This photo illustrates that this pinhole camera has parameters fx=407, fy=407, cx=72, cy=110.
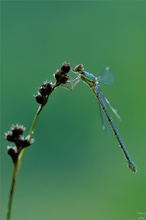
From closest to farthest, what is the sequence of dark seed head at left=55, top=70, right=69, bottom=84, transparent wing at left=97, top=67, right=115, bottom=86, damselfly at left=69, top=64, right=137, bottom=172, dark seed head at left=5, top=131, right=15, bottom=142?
dark seed head at left=5, top=131, right=15, bottom=142
dark seed head at left=55, top=70, right=69, bottom=84
damselfly at left=69, top=64, right=137, bottom=172
transparent wing at left=97, top=67, right=115, bottom=86

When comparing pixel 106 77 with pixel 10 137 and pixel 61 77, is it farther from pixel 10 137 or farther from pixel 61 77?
pixel 10 137

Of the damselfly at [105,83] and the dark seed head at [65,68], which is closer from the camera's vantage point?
the dark seed head at [65,68]

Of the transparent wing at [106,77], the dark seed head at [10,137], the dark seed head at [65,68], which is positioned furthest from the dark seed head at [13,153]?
the transparent wing at [106,77]

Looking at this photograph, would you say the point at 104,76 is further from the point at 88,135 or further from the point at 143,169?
the point at 88,135

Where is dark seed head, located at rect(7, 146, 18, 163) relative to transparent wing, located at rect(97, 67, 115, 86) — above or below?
below

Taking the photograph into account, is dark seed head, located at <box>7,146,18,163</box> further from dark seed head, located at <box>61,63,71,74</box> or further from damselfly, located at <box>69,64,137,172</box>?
damselfly, located at <box>69,64,137,172</box>

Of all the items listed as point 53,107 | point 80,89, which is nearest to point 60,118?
point 53,107

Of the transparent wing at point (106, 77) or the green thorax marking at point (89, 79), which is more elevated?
the transparent wing at point (106, 77)

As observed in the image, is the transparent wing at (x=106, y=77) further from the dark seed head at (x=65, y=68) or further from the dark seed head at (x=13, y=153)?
the dark seed head at (x=13, y=153)

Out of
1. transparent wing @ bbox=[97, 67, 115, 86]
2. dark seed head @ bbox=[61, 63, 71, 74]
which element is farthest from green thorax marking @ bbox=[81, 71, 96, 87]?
dark seed head @ bbox=[61, 63, 71, 74]

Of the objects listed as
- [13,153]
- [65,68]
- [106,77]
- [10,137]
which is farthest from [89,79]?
[13,153]

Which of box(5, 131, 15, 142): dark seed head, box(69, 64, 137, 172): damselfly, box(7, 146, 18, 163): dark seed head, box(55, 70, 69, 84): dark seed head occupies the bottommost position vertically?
box(7, 146, 18, 163): dark seed head

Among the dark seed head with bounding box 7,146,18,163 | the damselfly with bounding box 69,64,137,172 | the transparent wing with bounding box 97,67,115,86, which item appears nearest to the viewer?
the dark seed head with bounding box 7,146,18,163

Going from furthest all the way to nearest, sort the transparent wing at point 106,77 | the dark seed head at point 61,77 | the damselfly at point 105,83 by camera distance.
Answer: the transparent wing at point 106,77
the damselfly at point 105,83
the dark seed head at point 61,77
